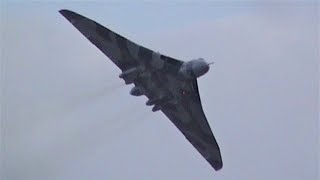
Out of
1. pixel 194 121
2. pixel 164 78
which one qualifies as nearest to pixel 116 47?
pixel 164 78

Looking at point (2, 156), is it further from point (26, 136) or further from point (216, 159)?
point (216, 159)

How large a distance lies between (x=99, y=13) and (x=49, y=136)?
859 millimetres

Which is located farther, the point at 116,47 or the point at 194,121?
the point at 194,121

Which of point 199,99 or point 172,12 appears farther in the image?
point 199,99

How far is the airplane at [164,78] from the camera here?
2.87m

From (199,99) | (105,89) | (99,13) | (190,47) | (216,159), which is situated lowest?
(216,159)

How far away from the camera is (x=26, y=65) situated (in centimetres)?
284

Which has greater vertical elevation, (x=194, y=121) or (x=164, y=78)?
(x=164, y=78)

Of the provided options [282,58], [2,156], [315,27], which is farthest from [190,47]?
[2,156]

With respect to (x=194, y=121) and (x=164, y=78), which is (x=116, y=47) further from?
(x=194, y=121)

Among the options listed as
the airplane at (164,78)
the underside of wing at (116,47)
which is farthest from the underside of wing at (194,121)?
the underside of wing at (116,47)

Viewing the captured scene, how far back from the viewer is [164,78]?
117 inches

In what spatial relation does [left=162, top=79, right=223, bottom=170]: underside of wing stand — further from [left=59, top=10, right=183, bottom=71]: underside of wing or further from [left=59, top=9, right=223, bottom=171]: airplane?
[left=59, top=10, right=183, bottom=71]: underside of wing

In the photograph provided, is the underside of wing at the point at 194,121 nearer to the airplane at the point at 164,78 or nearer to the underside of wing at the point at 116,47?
the airplane at the point at 164,78
